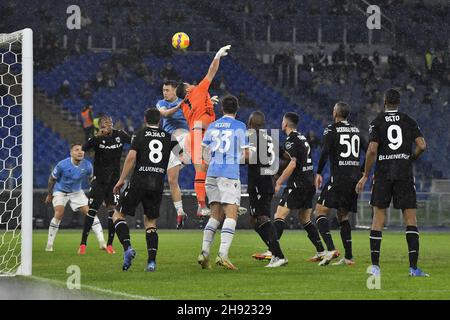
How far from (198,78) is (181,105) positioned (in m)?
19.1

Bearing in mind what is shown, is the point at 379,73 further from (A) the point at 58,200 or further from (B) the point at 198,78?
(A) the point at 58,200

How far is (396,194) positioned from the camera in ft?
37.8

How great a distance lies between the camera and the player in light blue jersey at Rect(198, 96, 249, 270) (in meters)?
12.3

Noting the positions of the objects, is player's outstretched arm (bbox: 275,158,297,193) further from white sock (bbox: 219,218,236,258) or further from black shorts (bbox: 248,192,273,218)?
white sock (bbox: 219,218,236,258)

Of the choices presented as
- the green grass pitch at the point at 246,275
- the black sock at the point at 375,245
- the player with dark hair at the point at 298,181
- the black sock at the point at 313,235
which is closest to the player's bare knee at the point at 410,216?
the black sock at the point at 375,245

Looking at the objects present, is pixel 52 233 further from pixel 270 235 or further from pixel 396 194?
pixel 396 194

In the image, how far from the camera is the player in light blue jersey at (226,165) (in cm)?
1227

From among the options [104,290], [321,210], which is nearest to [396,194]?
[321,210]

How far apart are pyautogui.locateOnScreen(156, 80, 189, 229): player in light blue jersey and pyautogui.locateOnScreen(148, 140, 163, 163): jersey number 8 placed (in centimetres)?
226

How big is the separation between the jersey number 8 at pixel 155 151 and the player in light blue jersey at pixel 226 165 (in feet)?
2.05

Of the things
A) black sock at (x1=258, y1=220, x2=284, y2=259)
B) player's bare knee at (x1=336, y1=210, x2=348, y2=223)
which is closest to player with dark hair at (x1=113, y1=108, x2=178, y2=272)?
black sock at (x1=258, y1=220, x2=284, y2=259)

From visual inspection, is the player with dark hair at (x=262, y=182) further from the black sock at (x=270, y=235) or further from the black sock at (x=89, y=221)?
the black sock at (x=89, y=221)

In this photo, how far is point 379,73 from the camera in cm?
3609

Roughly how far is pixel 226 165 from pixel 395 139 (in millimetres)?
2264
